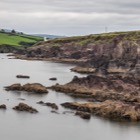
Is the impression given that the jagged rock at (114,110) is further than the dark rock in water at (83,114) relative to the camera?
Yes

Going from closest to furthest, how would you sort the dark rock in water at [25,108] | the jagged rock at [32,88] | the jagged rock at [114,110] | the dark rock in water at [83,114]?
the dark rock in water at [83,114] < the jagged rock at [114,110] < the dark rock in water at [25,108] < the jagged rock at [32,88]

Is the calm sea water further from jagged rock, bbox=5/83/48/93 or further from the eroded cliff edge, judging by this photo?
jagged rock, bbox=5/83/48/93

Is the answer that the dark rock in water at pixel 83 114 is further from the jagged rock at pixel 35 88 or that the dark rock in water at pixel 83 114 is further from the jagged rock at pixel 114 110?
the jagged rock at pixel 35 88

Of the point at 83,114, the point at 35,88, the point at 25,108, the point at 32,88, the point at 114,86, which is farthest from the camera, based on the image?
the point at 32,88

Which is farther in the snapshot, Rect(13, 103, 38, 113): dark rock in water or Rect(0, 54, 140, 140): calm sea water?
Rect(13, 103, 38, 113): dark rock in water

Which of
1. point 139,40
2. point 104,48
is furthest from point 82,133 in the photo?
point 104,48

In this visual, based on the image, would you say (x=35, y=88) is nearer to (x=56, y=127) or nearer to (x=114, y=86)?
(x=114, y=86)

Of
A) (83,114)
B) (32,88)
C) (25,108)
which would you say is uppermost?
(32,88)

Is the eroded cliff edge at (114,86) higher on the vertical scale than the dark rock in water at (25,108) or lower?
higher

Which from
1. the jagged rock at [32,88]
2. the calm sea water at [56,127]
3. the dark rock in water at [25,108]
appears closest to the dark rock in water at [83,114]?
the calm sea water at [56,127]

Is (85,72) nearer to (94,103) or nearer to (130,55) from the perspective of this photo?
(130,55)

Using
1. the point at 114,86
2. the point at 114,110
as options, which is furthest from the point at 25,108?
the point at 114,86

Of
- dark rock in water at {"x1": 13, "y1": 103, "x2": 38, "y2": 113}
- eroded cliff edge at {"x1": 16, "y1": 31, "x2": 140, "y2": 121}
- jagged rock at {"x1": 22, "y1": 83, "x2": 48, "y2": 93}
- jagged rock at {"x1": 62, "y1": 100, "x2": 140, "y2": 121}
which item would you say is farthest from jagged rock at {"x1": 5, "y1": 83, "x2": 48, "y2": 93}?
dark rock in water at {"x1": 13, "y1": 103, "x2": 38, "y2": 113}

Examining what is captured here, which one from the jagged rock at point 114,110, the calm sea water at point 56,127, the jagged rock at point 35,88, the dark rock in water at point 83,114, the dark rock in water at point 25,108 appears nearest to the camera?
the calm sea water at point 56,127
